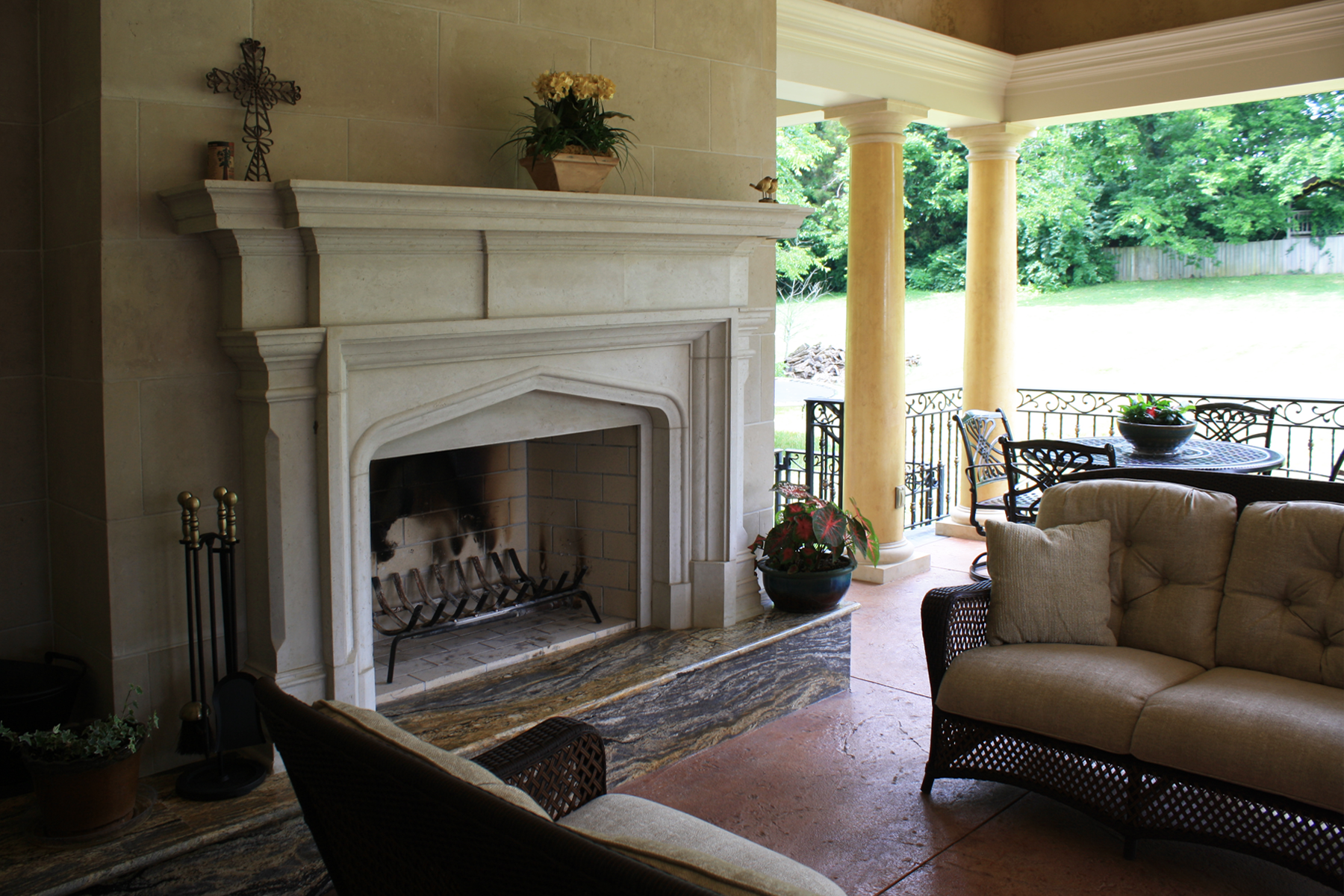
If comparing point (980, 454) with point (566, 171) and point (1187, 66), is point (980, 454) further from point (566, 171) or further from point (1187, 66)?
point (566, 171)

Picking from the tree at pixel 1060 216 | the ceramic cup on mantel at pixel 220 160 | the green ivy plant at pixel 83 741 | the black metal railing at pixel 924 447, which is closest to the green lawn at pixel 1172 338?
the tree at pixel 1060 216

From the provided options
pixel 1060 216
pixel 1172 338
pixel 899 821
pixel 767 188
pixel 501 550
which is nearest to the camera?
pixel 899 821

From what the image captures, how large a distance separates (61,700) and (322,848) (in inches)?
50.0

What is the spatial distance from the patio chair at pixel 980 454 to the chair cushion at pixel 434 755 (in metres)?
4.59

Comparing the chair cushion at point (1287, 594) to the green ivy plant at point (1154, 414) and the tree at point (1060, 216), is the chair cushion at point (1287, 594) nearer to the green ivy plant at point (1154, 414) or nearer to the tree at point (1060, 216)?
the green ivy plant at point (1154, 414)

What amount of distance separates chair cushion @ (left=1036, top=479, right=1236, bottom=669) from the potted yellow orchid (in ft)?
6.07

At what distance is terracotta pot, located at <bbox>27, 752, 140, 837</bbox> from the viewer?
217 cm

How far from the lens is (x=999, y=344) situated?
263 inches

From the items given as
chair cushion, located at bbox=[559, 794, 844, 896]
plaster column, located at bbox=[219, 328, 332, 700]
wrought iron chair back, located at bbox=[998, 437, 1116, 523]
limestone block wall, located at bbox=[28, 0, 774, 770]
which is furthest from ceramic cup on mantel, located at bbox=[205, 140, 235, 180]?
wrought iron chair back, located at bbox=[998, 437, 1116, 523]

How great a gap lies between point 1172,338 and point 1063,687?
43.5 ft

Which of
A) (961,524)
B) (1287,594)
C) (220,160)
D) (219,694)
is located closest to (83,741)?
(219,694)

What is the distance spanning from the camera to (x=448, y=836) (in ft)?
4.00

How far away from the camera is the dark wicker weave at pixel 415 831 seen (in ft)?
3.49

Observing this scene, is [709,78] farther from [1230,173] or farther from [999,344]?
[1230,173]
